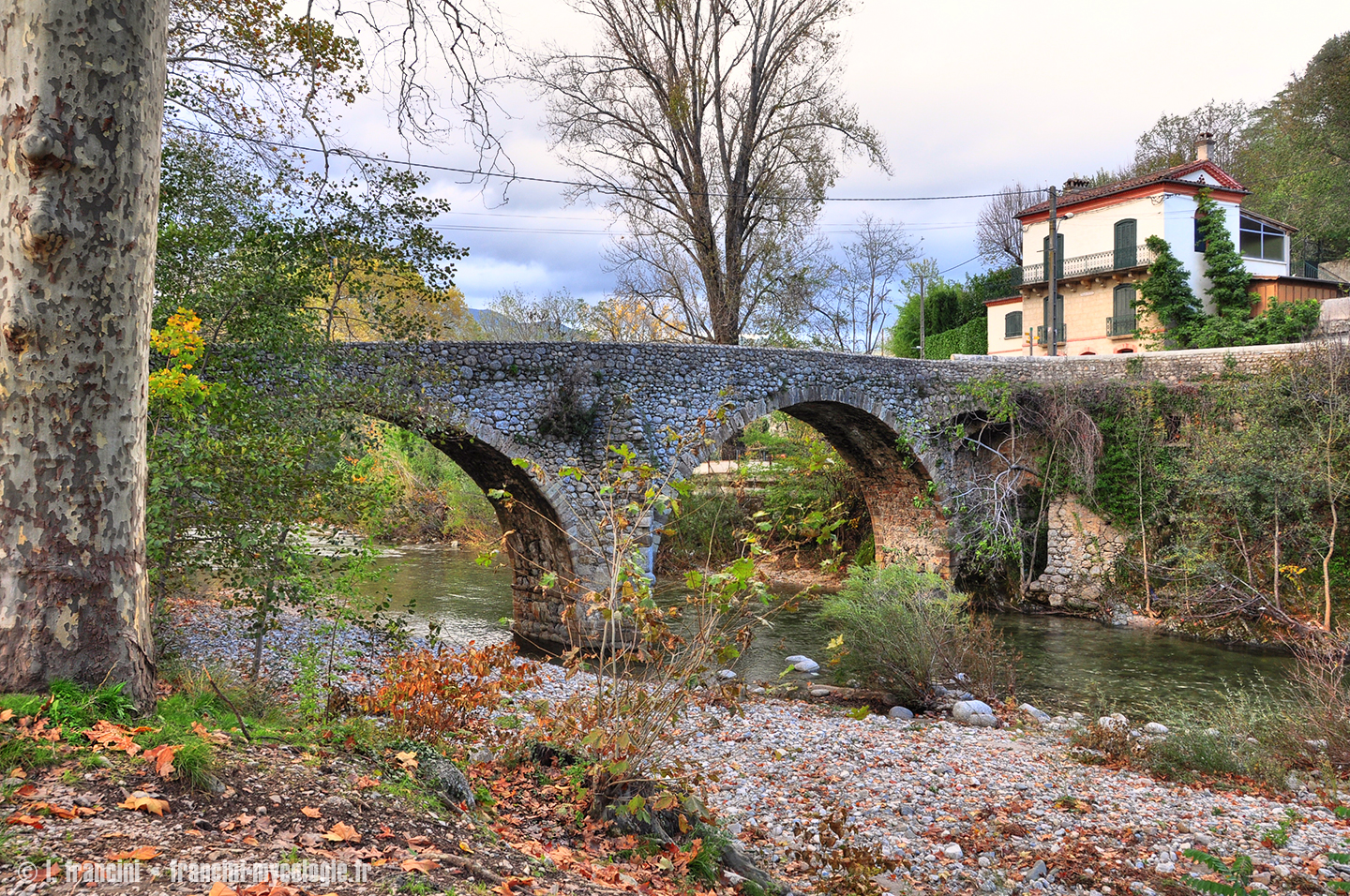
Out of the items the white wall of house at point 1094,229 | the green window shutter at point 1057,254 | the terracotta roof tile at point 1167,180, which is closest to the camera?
the terracotta roof tile at point 1167,180

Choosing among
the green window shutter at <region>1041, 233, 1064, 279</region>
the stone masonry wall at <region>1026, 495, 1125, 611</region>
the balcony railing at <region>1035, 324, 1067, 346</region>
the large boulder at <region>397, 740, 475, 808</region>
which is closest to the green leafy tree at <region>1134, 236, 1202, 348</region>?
the green window shutter at <region>1041, 233, 1064, 279</region>

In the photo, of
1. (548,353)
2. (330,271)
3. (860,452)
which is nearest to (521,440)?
(548,353)

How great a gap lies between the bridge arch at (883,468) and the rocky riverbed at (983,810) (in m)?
7.46

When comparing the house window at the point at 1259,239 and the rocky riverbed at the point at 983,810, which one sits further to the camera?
the house window at the point at 1259,239

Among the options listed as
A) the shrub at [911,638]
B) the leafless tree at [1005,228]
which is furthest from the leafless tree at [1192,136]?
the shrub at [911,638]

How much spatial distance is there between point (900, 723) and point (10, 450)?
7.34 meters

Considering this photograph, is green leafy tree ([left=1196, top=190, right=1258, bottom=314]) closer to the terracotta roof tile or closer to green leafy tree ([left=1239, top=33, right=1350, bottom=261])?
the terracotta roof tile

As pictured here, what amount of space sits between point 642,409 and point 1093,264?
16.9 meters

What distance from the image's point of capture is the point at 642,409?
1202cm

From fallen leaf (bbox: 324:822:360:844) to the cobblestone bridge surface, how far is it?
15.7 feet

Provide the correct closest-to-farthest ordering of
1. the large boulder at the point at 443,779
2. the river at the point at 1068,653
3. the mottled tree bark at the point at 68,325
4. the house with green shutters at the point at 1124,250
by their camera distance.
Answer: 1. the mottled tree bark at the point at 68,325
2. the large boulder at the point at 443,779
3. the river at the point at 1068,653
4. the house with green shutters at the point at 1124,250

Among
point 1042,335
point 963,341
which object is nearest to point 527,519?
point 1042,335

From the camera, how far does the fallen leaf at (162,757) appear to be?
2.47m

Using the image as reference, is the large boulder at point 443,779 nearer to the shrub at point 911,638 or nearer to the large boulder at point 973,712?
the shrub at point 911,638
